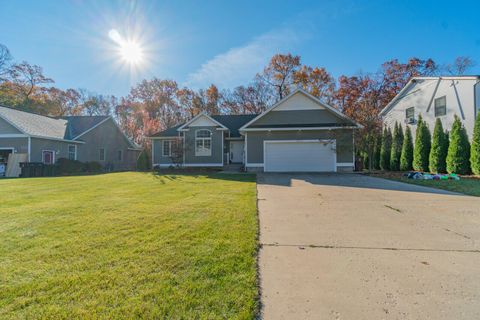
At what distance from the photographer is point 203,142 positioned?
17.4 metres

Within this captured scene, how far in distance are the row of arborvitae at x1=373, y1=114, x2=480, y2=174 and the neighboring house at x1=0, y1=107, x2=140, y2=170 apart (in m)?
25.7

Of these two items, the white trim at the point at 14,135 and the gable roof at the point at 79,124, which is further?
the gable roof at the point at 79,124

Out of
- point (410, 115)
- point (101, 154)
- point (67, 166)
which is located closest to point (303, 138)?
point (410, 115)

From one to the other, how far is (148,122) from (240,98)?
1350 cm

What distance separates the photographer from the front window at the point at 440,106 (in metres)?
13.9

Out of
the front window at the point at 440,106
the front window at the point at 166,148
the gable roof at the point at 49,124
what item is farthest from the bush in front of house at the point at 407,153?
the gable roof at the point at 49,124

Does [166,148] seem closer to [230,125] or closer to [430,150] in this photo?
[230,125]

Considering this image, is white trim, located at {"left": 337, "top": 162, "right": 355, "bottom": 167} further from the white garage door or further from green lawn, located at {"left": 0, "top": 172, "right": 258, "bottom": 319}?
green lawn, located at {"left": 0, "top": 172, "right": 258, "bottom": 319}

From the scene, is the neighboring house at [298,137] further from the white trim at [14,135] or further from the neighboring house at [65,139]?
the white trim at [14,135]

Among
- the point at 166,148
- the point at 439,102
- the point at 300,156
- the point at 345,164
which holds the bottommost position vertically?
the point at 345,164

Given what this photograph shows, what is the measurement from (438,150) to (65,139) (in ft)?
90.6

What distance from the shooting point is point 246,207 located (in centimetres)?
521

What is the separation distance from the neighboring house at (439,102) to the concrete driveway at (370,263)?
36.5ft

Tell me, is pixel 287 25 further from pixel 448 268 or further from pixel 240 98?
pixel 240 98
